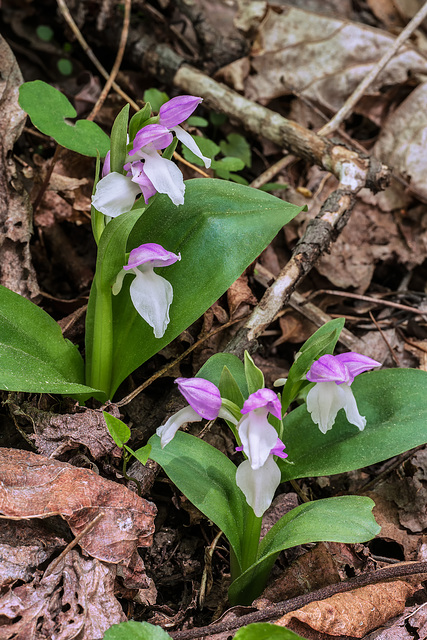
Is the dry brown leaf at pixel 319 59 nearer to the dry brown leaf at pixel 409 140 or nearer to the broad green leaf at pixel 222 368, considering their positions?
the dry brown leaf at pixel 409 140

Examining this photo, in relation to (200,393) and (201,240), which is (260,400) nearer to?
(200,393)

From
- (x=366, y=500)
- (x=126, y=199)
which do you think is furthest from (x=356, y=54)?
(x=366, y=500)

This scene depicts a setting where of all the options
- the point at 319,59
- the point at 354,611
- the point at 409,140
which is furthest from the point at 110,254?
the point at 319,59

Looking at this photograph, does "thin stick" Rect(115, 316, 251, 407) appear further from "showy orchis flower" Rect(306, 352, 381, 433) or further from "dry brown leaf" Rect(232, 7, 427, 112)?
"dry brown leaf" Rect(232, 7, 427, 112)

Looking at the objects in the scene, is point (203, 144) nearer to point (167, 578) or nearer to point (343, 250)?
point (343, 250)

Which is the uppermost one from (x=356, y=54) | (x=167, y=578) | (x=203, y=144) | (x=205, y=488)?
(x=356, y=54)

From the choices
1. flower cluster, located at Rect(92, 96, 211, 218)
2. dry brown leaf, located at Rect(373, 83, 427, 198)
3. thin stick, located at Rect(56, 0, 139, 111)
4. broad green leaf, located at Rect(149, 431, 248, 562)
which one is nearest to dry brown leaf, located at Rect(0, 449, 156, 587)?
broad green leaf, located at Rect(149, 431, 248, 562)
